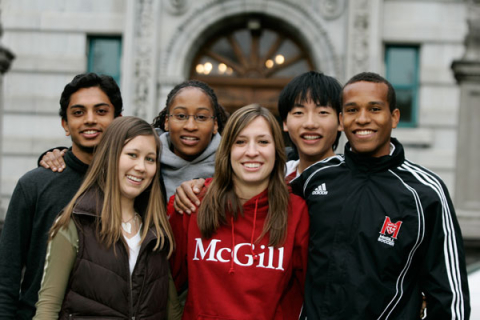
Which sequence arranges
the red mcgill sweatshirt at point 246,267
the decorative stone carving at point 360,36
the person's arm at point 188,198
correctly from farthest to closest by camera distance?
the decorative stone carving at point 360,36 → the person's arm at point 188,198 → the red mcgill sweatshirt at point 246,267

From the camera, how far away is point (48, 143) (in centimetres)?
939

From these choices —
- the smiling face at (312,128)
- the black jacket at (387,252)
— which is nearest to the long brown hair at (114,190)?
the black jacket at (387,252)

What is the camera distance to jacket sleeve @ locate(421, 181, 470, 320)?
2453 millimetres

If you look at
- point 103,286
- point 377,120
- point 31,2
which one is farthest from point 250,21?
point 103,286

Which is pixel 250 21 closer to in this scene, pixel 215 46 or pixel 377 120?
pixel 215 46

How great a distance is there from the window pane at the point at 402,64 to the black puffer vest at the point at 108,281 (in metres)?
7.87

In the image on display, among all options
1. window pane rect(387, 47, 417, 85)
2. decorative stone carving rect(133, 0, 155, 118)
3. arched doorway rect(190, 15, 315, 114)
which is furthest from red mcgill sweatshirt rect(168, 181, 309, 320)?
window pane rect(387, 47, 417, 85)

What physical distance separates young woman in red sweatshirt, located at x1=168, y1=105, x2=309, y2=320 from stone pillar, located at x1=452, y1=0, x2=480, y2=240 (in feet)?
18.6

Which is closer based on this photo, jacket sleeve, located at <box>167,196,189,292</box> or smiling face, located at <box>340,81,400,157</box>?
smiling face, located at <box>340,81,400,157</box>

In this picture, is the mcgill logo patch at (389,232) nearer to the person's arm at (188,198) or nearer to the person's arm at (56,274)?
the person's arm at (188,198)

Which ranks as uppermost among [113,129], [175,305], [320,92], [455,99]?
[455,99]

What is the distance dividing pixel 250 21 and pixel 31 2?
13.5 ft

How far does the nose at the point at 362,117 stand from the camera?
2.72 metres

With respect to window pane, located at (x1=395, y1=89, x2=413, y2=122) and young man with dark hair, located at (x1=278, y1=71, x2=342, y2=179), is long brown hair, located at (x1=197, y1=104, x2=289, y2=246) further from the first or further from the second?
window pane, located at (x1=395, y1=89, x2=413, y2=122)
